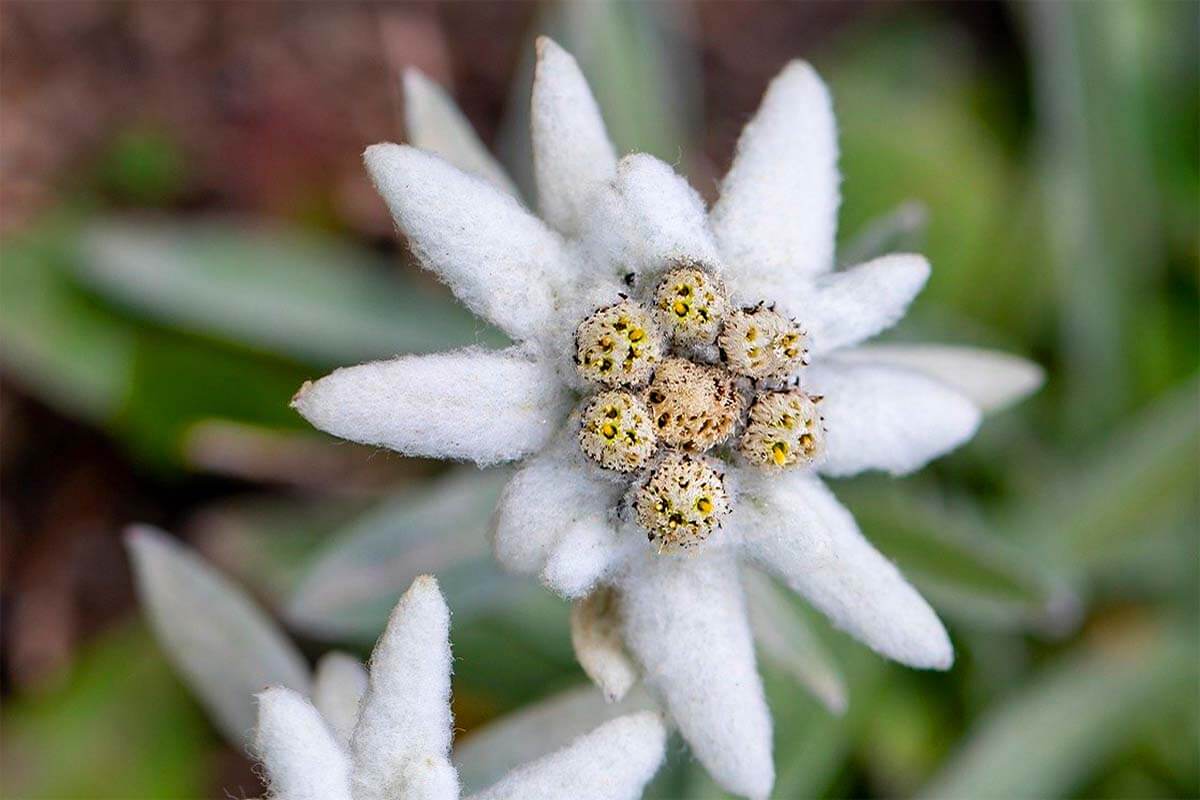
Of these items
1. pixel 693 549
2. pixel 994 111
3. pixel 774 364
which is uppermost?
pixel 994 111

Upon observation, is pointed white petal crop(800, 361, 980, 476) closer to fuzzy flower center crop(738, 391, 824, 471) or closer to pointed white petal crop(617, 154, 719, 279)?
fuzzy flower center crop(738, 391, 824, 471)

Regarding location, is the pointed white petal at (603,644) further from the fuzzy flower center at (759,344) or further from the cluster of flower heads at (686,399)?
the fuzzy flower center at (759,344)

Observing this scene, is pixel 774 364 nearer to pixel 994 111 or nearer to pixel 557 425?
pixel 557 425

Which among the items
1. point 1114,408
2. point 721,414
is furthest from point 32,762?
point 1114,408

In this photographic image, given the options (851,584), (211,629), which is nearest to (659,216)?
(851,584)

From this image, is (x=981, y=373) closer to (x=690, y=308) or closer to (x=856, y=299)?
(x=856, y=299)

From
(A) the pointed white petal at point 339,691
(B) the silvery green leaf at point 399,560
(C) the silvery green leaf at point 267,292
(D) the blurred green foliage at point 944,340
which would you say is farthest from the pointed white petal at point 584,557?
(C) the silvery green leaf at point 267,292
